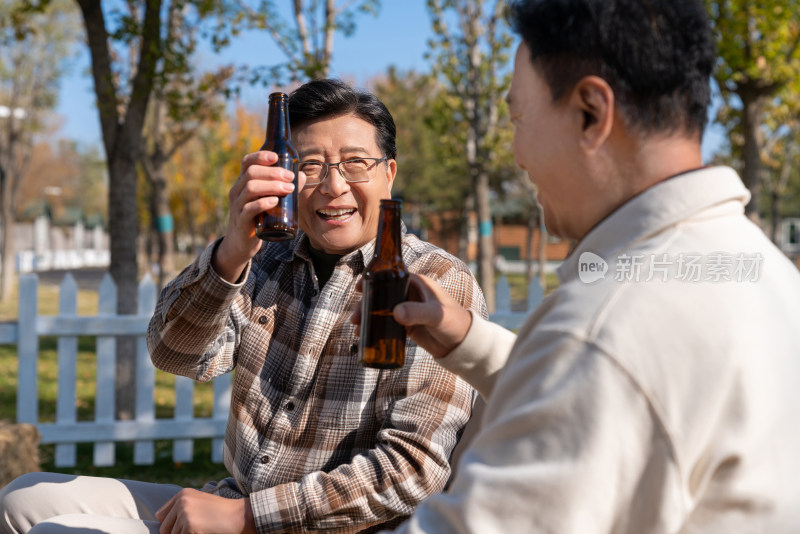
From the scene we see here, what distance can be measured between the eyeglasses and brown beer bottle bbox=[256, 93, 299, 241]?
0.27 m

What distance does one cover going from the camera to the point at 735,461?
1082mm

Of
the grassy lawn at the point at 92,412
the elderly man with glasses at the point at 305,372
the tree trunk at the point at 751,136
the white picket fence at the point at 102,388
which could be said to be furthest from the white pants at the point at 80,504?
the tree trunk at the point at 751,136

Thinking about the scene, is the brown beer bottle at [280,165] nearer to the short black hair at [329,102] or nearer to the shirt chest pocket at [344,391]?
the short black hair at [329,102]

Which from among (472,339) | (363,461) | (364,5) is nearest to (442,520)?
(472,339)

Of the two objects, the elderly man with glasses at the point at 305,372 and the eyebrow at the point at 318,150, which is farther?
the eyebrow at the point at 318,150

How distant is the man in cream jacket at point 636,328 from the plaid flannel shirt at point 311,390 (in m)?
0.91

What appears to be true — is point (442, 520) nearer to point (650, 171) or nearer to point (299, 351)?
point (650, 171)

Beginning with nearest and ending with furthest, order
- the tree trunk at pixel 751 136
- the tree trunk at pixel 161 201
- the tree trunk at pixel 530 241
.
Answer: the tree trunk at pixel 751 136 < the tree trunk at pixel 161 201 < the tree trunk at pixel 530 241

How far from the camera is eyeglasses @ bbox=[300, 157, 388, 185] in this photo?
8.02 ft

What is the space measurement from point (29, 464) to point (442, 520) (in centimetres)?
456

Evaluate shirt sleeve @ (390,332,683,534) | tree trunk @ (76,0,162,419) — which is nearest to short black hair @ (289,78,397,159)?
shirt sleeve @ (390,332,683,534)

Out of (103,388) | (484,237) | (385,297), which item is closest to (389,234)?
(385,297)

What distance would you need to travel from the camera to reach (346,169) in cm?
246

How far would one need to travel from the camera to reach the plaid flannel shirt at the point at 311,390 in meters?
2.03
